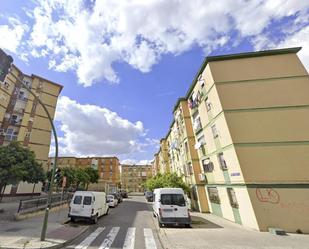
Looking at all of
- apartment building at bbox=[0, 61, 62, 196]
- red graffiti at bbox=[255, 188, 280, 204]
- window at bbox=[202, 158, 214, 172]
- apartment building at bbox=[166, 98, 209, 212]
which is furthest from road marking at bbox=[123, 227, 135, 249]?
apartment building at bbox=[0, 61, 62, 196]

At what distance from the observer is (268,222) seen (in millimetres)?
11781

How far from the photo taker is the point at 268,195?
41.0 feet

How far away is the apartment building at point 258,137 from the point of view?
12312mm

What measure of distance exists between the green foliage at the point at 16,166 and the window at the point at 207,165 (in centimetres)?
1650

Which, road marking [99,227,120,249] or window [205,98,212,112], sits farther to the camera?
window [205,98,212,112]

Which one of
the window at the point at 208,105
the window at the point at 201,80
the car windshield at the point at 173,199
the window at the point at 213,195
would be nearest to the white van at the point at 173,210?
the car windshield at the point at 173,199

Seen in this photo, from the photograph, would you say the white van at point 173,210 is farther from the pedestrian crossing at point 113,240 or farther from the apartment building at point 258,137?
the apartment building at point 258,137

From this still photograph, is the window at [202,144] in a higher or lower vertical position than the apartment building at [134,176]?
lower

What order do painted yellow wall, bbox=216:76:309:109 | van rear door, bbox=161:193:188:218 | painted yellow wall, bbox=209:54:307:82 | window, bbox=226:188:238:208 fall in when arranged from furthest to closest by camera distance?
painted yellow wall, bbox=209:54:307:82 < painted yellow wall, bbox=216:76:309:109 < window, bbox=226:188:238:208 < van rear door, bbox=161:193:188:218

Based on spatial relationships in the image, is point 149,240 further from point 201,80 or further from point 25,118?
point 25,118

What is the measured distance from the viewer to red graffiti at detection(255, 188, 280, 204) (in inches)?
487

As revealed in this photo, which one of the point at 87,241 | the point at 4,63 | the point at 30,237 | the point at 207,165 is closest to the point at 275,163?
the point at 207,165

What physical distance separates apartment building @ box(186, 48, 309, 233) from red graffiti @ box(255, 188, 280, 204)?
0.04 ft

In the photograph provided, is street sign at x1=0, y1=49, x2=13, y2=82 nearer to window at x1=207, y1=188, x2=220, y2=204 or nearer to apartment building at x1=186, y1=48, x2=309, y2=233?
apartment building at x1=186, y1=48, x2=309, y2=233
